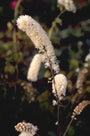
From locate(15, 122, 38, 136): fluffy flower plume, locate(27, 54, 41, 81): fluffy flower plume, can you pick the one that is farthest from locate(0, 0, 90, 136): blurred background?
locate(15, 122, 38, 136): fluffy flower plume

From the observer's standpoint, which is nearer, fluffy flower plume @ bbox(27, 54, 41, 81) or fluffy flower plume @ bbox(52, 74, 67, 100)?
fluffy flower plume @ bbox(52, 74, 67, 100)

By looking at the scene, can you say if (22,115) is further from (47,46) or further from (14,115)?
(47,46)

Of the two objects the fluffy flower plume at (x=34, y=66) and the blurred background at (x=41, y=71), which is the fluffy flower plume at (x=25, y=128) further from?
the fluffy flower plume at (x=34, y=66)

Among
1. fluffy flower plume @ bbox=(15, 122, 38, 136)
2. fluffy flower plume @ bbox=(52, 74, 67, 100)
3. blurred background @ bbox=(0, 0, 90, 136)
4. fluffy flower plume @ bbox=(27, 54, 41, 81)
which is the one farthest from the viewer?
blurred background @ bbox=(0, 0, 90, 136)

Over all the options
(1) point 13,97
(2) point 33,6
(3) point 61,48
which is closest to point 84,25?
(3) point 61,48

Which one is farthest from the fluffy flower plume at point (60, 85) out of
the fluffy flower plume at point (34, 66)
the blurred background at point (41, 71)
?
the fluffy flower plume at point (34, 66)

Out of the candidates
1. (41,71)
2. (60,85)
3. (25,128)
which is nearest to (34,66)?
(60,85)

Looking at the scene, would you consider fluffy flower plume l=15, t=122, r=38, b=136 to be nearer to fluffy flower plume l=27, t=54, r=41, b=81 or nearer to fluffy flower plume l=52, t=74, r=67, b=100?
fluffy flower plume l=52, t=74, r=67, b=100

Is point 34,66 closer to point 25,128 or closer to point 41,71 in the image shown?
point 25,128
